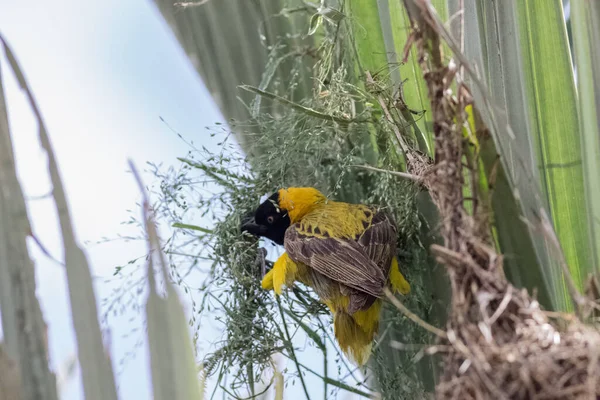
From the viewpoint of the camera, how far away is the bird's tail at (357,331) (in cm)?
183

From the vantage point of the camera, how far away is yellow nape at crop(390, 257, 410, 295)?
1.82 meters

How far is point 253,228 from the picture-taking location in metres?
1.98

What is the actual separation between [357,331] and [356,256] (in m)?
0.22

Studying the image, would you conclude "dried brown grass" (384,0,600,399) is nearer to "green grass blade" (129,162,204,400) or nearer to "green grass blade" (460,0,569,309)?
"green grass blade" (460,0,569,309)

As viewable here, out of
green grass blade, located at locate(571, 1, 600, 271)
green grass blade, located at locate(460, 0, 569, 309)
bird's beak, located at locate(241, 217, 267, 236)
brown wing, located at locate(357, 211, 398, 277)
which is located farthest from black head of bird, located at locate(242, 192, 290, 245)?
green grass blade, located at locate(571, 1, 600, 271)

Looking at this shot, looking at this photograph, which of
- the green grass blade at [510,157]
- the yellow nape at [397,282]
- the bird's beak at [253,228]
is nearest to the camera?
the green grass blade at [510,157]

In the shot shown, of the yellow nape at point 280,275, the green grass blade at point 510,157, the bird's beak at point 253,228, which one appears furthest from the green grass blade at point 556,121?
the bird's beak at point 253,228

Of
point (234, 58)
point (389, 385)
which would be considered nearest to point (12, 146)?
point (389, 385)

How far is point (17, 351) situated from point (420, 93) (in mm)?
1100

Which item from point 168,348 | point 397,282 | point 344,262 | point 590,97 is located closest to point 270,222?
point 344,262

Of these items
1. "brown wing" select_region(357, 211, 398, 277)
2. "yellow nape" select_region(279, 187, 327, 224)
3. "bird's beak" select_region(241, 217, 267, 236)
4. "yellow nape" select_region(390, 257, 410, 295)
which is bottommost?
"yellow nape" select_region(390, 257, 410, 295)

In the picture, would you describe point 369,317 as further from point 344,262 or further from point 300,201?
point 300,201

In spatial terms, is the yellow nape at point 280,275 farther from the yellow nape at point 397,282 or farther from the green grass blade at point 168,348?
the green grass blade at point 168,348

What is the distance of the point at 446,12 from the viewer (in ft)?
4.77
